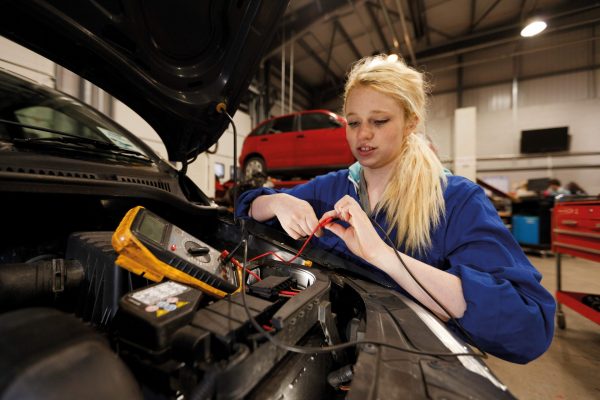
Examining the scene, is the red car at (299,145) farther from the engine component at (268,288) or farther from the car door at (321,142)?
the engine component at (268,288)

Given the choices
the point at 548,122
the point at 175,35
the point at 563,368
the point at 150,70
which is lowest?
the point at 563,368

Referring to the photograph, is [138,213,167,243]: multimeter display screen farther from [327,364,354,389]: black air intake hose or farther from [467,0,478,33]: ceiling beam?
[467,0,478,33]: ceiling beam

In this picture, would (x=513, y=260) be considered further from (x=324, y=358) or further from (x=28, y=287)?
(x=28, y=287)

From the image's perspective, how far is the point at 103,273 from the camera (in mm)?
606

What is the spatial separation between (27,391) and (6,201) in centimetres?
64

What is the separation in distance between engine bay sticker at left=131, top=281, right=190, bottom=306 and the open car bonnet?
666 mm

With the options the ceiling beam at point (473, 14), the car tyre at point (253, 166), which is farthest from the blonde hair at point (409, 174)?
the ceiling beam at point (473, 14)

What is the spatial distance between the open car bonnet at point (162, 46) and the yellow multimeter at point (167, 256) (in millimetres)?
485

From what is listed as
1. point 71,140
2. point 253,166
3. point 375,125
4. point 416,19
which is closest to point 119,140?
point 71,140

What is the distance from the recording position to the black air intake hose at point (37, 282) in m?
0.52

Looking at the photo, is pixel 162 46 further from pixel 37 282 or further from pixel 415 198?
pixel 415 198

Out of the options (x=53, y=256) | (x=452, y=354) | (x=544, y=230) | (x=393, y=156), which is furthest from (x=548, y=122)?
(x=53, y=256)

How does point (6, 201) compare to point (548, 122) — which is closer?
point (6, 201)

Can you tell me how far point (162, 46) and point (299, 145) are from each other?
364 centimetres
